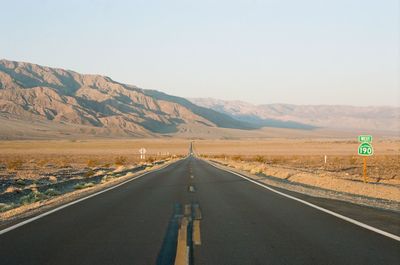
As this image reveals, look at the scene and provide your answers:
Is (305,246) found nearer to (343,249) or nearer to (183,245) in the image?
(343,249)

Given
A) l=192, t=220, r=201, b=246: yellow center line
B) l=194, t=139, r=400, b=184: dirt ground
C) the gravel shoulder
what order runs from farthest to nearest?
l=194, t=139, r=400, b=184: dirt ground < the gravel shoulder < l=192, t=220, r=201, b=246: yellow center line

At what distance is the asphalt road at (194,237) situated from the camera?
295 inches

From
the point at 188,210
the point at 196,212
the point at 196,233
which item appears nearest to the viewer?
the point at 196,233

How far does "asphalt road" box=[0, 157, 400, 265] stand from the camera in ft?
24.6

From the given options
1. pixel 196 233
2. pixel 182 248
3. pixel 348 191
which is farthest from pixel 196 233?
pixel 348 191

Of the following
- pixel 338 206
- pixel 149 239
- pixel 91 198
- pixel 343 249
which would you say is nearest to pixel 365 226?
pixel 343 249

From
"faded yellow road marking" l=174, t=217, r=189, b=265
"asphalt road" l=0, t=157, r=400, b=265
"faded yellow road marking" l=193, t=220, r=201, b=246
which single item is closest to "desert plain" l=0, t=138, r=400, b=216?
"asphalt road" l=0, t=157, r=400, b=265

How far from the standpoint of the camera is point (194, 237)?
9.08 meters

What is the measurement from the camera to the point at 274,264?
7070mm

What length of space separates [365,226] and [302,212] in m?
2.36

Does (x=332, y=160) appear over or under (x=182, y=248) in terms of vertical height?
under

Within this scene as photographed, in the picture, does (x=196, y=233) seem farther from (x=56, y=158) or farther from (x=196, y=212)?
(x=56, y=158)

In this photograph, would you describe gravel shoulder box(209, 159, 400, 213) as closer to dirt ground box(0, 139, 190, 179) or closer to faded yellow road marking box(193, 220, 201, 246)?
faded yellow road marking box(193, 220, 201, 246)

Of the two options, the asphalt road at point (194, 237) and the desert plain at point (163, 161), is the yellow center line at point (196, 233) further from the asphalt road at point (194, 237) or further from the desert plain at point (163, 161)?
the desert plain at point (163, 161)
